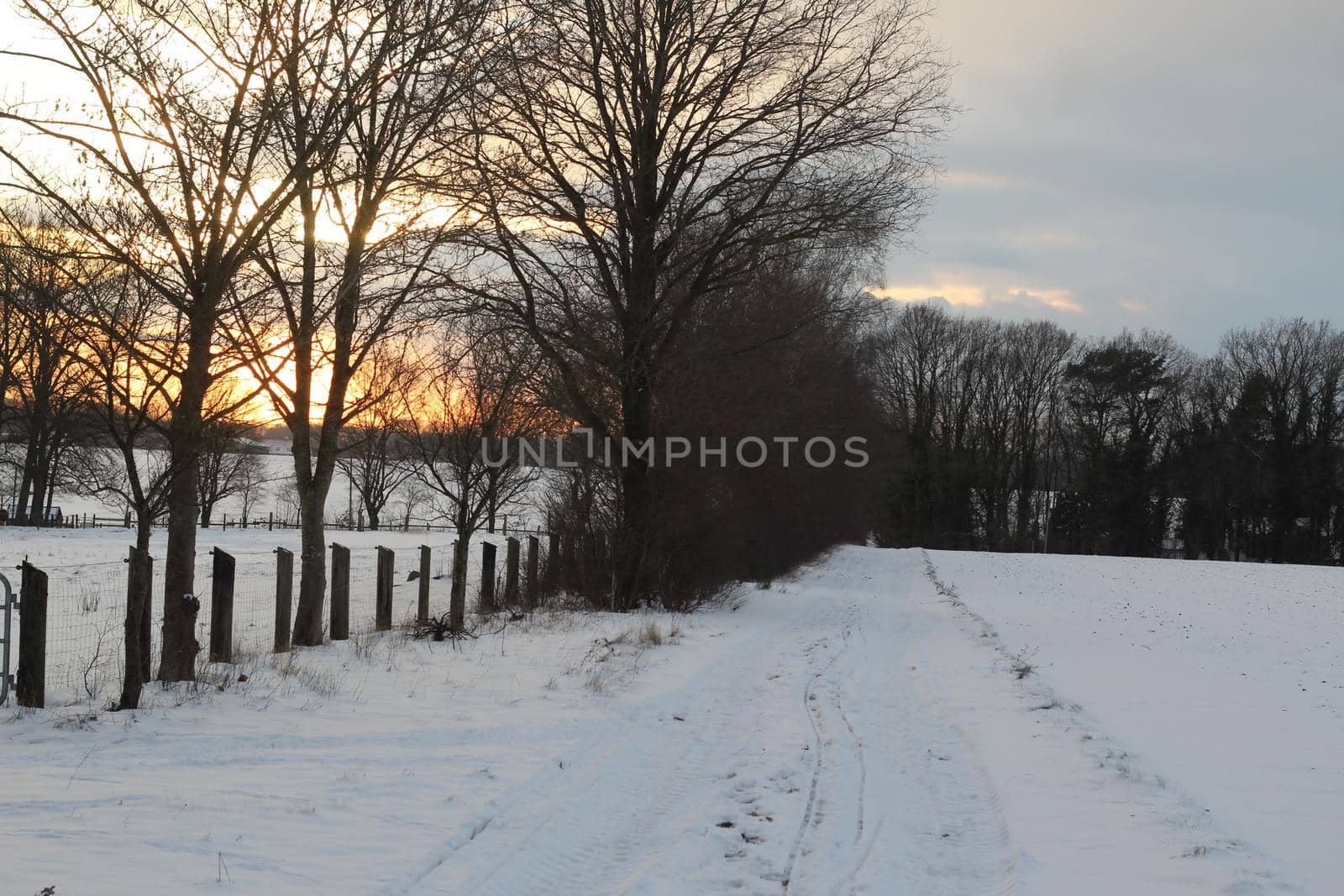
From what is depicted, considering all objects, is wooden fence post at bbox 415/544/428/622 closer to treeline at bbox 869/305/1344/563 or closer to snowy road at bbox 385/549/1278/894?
snowy road at bbox 385/549/1278/894

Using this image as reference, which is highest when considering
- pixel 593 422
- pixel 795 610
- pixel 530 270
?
pixel 530 270

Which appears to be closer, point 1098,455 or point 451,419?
point 451,419

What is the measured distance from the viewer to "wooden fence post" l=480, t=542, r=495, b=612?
659 inches

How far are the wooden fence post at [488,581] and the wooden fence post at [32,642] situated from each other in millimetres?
8637

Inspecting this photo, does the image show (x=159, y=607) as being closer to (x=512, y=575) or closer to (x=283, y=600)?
(x=512, y=575)

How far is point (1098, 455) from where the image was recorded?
2576 inches

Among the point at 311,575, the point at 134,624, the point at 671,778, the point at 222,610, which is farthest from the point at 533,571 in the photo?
the point at 671,778

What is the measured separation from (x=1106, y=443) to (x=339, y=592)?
6367cm

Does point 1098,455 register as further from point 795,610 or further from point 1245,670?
point 1245,670

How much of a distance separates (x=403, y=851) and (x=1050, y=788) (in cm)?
430

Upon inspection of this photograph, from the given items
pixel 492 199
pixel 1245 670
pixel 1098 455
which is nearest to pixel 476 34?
pixel 492 199

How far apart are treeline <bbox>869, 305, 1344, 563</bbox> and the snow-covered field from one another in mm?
45766

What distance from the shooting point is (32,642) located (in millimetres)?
7891

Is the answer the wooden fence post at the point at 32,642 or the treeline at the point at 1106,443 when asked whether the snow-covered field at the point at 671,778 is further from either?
the treeline at the point at 1106,443
